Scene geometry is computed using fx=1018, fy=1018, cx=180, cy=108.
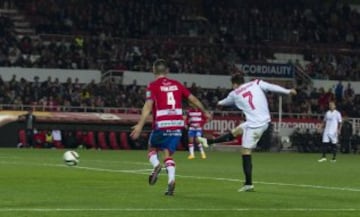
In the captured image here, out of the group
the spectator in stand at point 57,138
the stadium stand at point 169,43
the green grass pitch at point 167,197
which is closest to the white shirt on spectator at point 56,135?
the spectator in stand at point 57,138

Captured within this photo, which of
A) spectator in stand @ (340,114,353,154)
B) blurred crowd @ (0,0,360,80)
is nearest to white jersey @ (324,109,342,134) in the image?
spectator in stand @ (340,114,353,154)

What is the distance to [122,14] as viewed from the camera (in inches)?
2424

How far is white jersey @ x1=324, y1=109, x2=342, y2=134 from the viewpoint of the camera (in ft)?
125

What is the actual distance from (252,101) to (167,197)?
3626 mm

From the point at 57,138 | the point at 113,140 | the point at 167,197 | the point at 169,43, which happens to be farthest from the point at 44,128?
the point at 167,197

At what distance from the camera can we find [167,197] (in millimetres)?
16969

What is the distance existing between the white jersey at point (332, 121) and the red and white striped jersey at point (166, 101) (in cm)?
2086

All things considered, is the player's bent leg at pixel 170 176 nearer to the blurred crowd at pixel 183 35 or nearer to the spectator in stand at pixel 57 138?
the spectator in stand at pixel 57 138

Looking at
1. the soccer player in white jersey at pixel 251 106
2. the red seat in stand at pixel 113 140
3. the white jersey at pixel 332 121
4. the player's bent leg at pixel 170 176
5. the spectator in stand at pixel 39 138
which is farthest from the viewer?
the red seat in stand at pixel 113 140

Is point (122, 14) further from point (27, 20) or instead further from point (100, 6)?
point (27, 20)

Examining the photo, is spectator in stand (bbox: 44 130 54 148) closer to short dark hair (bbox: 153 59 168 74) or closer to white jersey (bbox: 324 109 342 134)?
white jersey (bbox: 324 109 342 134)

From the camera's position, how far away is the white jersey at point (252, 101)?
19.7m

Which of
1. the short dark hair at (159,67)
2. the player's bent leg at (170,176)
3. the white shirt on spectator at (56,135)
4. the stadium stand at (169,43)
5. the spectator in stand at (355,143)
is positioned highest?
the stadium stand at (169,43)

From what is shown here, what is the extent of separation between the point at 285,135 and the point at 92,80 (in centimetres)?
1039
